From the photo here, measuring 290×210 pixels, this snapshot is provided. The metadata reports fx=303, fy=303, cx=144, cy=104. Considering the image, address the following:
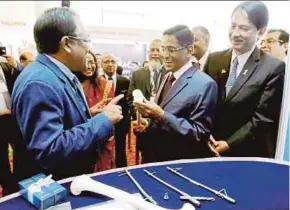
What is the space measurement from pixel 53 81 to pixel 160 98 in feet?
2.06

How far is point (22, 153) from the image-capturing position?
1464 mm

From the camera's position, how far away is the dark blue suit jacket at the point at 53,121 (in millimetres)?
1354

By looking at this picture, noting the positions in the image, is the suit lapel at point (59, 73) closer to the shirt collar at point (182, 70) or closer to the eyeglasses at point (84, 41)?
the eyeglasses at point (84, 41)

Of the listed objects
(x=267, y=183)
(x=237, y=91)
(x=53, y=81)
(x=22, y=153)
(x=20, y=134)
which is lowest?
(x=267, y=183)

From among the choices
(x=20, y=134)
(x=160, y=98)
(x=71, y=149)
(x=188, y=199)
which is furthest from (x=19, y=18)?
(x=188, y=199)

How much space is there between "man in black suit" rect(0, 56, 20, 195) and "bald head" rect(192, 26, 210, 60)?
978 millimetres

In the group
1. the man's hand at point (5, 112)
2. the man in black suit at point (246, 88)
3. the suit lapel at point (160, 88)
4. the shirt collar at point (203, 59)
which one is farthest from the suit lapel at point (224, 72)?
the man's hand at point (5, 112)

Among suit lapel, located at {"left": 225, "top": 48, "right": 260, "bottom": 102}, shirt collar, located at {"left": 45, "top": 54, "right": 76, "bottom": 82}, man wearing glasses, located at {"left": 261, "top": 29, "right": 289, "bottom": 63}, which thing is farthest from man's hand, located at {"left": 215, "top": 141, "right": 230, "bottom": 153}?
shirt collar, located at {"left": 45, "top": 54, "right": 76, "bottom": 82}

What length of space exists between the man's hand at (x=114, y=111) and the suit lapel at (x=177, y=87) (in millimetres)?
254

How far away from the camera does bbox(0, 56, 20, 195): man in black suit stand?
142 centimetres

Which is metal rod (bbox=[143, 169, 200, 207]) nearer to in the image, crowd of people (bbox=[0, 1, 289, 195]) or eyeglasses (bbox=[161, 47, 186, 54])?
crowd of people (bbox=[0, 1, 289, 195])

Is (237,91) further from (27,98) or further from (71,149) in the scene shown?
(27,98)

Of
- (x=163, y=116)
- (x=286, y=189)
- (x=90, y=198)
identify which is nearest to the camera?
(x=90, y=198)

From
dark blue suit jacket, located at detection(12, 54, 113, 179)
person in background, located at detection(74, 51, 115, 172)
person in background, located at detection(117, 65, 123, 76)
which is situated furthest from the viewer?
person in background, located at detection(117, 65, 123, 76)
